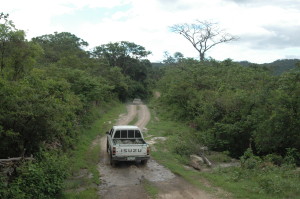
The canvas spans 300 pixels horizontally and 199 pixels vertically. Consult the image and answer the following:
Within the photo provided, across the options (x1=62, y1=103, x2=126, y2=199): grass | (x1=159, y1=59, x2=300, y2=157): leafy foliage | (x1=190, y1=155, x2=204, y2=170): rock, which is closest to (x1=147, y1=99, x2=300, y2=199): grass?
(x1=190, y1=155, x2=204, y2=170): rock

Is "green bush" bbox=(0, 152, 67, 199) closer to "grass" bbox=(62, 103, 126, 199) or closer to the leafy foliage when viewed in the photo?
"grass" bbox=(62, 103, 126, 199)

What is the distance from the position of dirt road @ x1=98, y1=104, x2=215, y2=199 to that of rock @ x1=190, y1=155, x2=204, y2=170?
6.15 ft

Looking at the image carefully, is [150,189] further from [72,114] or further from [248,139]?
[248,139]

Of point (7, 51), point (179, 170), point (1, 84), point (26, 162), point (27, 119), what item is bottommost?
point (179, 170)

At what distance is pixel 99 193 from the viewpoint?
33.8 ft

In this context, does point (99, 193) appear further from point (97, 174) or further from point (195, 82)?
point (195, 82)

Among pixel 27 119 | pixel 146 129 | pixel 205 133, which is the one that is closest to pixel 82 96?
pixel 146 129

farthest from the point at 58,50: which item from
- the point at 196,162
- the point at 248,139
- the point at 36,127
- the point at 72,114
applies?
the point at 36,127

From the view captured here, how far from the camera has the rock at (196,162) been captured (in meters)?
15.0

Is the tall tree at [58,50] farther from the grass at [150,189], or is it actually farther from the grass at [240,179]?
the grass at [150,189]

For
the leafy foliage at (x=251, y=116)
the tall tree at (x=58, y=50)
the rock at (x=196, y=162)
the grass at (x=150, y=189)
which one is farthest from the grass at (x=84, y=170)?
the tall tree at (x=58, y=50)

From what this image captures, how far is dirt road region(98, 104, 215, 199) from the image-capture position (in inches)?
400

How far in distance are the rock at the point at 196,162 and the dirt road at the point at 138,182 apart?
1875 mm

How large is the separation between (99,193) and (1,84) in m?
5.03
